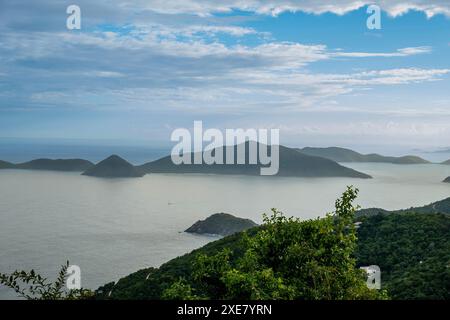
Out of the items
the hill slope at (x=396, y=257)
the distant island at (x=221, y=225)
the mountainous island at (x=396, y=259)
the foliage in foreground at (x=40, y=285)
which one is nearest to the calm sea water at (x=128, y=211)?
the distant island at (x=221, y=225)

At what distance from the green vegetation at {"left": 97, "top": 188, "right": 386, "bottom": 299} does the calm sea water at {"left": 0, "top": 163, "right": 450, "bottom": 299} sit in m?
60.9

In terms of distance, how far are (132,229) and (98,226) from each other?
12840mm

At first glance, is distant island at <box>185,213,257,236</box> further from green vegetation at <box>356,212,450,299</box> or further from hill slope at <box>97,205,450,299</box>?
hill slope at <box>97,205,450,299</box>

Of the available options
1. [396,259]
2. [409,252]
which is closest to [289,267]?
[396,259]

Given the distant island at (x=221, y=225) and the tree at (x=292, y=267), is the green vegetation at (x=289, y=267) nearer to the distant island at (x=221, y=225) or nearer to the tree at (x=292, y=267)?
the tree at (x=292, y=267)

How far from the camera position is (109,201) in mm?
157000

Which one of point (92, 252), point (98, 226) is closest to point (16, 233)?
point (98, 226)

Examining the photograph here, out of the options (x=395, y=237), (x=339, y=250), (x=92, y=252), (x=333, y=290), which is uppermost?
(x=339, y=250)

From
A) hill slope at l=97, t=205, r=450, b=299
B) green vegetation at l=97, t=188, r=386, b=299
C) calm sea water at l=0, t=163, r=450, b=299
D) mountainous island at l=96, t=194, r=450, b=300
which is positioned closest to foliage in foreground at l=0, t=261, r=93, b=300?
green vegetation at l=97, t=188, r=386, b=299

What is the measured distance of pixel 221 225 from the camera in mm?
109125

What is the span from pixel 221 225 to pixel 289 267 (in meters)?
101
